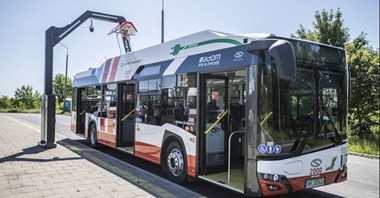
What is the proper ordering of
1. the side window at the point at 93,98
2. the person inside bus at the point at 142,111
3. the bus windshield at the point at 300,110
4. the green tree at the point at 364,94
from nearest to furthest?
1. the bus windshield at the point at 300,110
2. the person inside bus at the point at 142,111
3. the side window at the point at 93,98
4. the green tree at the point at 364,94

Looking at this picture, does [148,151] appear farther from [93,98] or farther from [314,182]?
[93,98]

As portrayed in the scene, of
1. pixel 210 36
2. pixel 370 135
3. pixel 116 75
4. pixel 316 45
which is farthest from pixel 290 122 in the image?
pixel 370 135

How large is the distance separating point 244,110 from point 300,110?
1635mm

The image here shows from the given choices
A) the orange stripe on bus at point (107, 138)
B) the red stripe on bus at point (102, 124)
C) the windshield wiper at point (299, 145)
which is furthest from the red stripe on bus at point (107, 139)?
the windshield wiper at point (299, 145)

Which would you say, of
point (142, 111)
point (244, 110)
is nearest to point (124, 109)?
point (142, 111)

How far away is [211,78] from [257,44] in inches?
62.2

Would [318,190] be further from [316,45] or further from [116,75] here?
[116,75]

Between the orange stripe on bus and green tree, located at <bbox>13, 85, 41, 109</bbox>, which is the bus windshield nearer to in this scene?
the orange stripe on bus

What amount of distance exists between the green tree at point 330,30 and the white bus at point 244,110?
12.6 meters

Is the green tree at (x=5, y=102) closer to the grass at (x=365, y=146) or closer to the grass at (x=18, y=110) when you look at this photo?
the grass at (x=18, y=110)

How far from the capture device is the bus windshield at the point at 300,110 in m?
4.95

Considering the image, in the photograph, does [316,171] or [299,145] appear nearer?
[299,145]

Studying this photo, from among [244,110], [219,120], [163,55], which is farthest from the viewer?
[163,55]

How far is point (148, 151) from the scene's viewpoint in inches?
316
